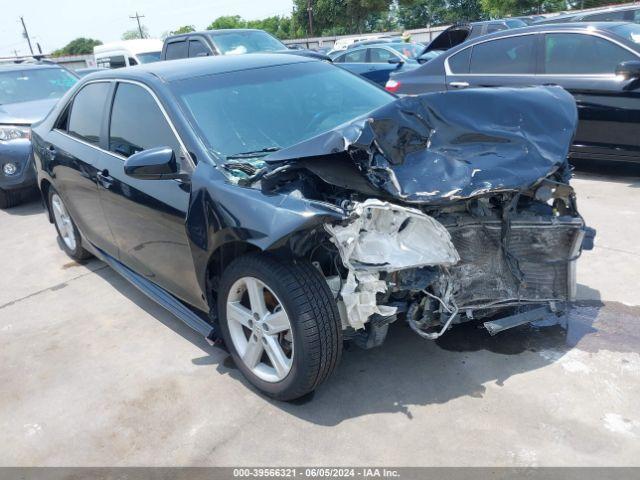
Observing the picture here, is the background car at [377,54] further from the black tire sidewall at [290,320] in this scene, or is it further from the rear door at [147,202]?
the black tire sidewall at [290,320]

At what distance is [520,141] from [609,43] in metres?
3.76

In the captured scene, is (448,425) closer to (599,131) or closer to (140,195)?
(140,195)

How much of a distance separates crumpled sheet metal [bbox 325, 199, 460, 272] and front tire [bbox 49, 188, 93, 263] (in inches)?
135

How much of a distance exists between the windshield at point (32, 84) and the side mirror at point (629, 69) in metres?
7.58

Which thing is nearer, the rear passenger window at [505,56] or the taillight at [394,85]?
the rear passenger window at [505,56]

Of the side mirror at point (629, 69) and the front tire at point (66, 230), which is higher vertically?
the side mirror at point (629, 69)

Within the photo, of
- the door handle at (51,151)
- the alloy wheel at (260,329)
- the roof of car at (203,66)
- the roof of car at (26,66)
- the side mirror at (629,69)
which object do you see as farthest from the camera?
the roof of car at (26,66)

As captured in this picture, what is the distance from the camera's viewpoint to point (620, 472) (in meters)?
2.35

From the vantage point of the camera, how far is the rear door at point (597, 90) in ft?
18.6

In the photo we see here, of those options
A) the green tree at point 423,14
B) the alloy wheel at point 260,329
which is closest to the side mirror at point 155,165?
the alloy wheel at point 260,329

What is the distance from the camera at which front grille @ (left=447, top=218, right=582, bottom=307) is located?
2.90 meters

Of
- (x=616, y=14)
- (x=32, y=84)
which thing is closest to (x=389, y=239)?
(x=32, y=84)

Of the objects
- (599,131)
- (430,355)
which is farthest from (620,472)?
(599,131)

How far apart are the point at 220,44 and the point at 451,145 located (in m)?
7.94
